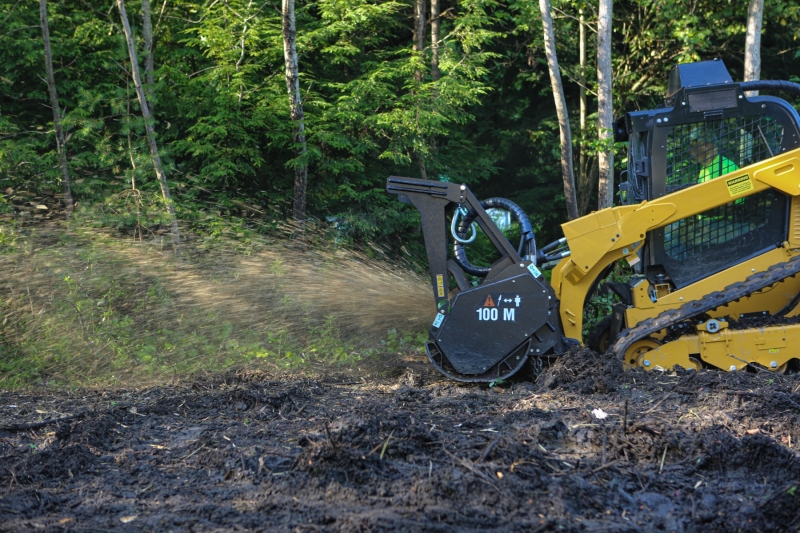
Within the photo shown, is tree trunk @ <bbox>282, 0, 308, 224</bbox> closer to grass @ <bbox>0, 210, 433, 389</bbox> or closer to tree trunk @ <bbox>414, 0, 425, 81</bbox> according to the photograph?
grass @ <bbox>0, 210, 433, 389</bbox>

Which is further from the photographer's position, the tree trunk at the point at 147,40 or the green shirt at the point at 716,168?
the tree trunk at the point at 147,40

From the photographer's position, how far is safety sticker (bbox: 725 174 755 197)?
6.98 meters

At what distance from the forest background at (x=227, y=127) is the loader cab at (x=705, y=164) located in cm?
325

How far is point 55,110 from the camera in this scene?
11.5 m

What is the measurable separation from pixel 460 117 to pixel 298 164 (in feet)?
12.6

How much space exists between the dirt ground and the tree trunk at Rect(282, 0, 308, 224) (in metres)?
6.27


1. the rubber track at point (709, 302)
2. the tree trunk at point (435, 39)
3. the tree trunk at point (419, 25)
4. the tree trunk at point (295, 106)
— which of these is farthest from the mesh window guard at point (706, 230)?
the tree trunk at point (419, 25)

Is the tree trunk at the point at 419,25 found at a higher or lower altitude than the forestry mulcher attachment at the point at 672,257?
higher

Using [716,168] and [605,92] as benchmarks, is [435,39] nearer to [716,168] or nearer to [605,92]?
[605,92]

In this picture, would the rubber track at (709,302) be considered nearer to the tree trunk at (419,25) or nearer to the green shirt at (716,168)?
the green shirt at (716,168)

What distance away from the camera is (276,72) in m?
13.3

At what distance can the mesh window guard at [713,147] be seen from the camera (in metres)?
7.22

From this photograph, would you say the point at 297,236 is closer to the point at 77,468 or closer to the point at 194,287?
the point at 194,287

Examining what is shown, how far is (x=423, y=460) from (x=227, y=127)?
9.07 metres
